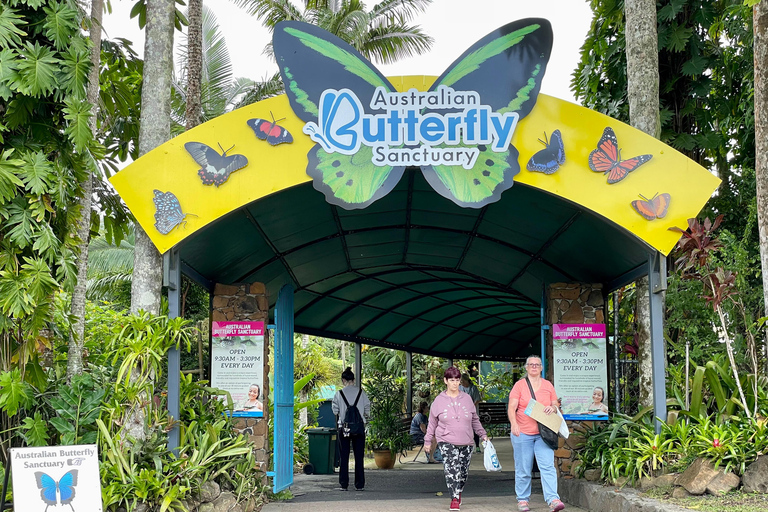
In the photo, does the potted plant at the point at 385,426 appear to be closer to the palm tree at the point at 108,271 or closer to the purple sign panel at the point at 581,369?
the purple sign panel at the point at 581,369

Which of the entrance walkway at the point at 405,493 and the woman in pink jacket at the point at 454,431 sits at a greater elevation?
the woman in pink jacket at the point at 454,431

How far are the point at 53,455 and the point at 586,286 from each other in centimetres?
667

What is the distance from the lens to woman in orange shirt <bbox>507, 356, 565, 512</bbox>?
733 centimetres

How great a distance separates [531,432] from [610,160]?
277cm

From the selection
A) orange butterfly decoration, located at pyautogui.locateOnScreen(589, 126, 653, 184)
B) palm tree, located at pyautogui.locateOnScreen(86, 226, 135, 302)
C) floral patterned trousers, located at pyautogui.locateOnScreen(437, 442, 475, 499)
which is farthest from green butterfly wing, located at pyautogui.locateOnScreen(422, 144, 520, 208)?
palm tree, located at pyautogui.locateOnScreen(86, 226, 135, 302)

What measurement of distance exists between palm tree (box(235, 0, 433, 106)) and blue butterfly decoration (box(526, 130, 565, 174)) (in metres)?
11.6

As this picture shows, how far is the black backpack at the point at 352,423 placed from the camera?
34.0ft

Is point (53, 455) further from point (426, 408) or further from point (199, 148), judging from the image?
point (426, 408)

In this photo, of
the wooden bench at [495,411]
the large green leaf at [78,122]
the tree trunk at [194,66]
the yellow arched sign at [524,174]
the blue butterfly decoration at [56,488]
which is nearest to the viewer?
the blue butterfly decoration at [56,488]

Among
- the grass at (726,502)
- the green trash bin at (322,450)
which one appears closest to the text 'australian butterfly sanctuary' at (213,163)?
the grass at (726,502)

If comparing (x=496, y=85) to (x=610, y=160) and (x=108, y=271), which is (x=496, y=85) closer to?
(x=610, y=160)

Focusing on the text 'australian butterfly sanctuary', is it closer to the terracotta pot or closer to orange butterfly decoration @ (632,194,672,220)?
orange butterfly decoration @ (632,194,672,220)

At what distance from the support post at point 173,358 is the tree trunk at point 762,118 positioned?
5802 mm

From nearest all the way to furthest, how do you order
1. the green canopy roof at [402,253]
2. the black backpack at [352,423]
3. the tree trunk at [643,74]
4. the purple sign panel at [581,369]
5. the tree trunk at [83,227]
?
the tree trunk at [83,227], the green canopy roof at [402,253], the tree trunk at [643,74], the purple sign panel at [581,369], the black backpack at [352,423]
